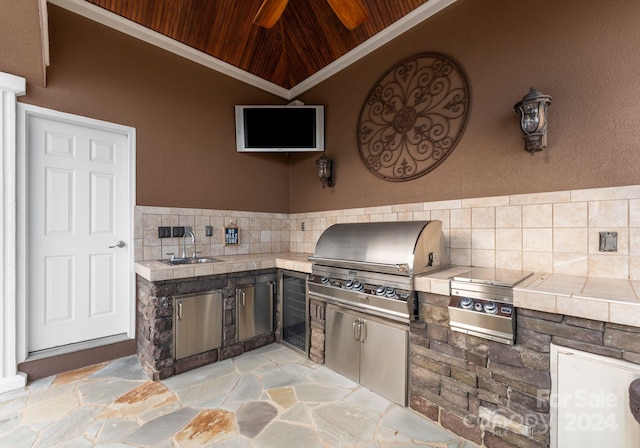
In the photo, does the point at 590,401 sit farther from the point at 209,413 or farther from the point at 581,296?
the point at 209,413

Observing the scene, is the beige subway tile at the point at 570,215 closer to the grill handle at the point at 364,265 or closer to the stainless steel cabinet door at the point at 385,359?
the grill handle at the point at 364,265

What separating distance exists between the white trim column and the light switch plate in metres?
4.29

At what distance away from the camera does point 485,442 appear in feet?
5.49

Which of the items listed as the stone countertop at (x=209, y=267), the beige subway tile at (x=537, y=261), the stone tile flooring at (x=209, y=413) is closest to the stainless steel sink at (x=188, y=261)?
the stone countertop at (x=209, y=267)

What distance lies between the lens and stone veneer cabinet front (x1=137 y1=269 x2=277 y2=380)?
245cm

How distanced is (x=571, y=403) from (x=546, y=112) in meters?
1.80

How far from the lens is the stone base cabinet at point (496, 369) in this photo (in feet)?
4.50

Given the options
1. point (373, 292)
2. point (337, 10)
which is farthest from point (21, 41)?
point (373, 292)

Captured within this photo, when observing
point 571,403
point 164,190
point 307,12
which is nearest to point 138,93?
point 164,190

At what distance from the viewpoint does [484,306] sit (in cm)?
166

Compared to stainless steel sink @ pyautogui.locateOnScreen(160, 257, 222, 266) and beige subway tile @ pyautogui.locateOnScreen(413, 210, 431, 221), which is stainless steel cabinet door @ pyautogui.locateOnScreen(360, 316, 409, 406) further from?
stainless steel sink @ pyautogui.locateOnScreen(160, 257, 222, 266)

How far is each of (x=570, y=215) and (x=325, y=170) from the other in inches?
92.8

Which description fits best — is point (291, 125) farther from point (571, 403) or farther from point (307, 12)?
point (571, 403)

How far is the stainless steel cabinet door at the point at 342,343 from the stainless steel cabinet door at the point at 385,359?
7cm
